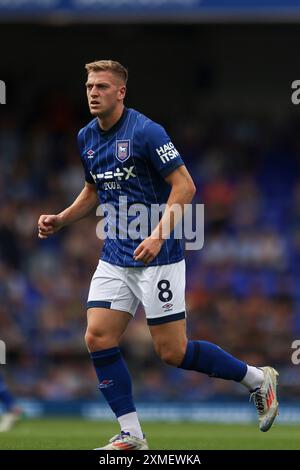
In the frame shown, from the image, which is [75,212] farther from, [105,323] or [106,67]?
[106,67]

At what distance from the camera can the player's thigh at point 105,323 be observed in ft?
24.0

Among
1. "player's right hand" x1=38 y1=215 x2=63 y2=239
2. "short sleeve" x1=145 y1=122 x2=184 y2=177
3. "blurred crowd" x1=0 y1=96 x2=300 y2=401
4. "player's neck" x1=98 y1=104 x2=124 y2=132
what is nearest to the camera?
"short sleeve" x1=145 y1=122 x2=184 y2=177

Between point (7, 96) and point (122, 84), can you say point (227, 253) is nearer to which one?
point (7, 96)

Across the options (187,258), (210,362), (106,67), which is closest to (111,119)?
(106,67)

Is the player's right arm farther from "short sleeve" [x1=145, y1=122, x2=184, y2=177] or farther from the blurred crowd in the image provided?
the blurred crowd

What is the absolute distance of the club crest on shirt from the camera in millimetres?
7379

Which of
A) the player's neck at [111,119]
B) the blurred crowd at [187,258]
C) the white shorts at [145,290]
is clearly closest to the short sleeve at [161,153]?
the player's neck at [111,119]

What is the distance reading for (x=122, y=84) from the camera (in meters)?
7.48

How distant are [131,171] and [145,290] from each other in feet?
2.57

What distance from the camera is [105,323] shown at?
7336 mm

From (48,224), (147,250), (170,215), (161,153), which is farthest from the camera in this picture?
(48,224)

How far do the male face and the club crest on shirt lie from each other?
23 cm

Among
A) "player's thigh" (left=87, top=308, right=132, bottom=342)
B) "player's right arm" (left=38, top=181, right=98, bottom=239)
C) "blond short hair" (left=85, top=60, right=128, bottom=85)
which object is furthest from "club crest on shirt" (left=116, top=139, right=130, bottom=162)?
"player's thigh" (left=87, top=308, right=132, bottom=342)

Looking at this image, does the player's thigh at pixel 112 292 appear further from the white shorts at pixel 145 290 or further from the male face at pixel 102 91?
the male face at pixel 102 91
